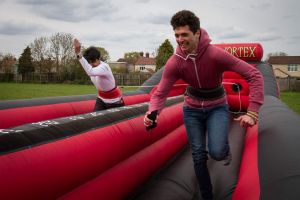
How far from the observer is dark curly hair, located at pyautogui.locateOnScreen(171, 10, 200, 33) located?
2.30 metres

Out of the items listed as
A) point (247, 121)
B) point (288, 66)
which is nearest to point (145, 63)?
point (288, 66)

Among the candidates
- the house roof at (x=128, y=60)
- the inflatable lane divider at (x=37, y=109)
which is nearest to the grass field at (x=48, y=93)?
the inflatable lane divider at (x=37, y=109)

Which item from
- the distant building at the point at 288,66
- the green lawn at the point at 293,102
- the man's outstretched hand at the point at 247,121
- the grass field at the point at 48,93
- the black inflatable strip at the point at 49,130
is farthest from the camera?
the distant building at the point at 288,66

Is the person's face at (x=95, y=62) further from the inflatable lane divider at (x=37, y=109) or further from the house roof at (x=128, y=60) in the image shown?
the house roof at (x=128, y=60)

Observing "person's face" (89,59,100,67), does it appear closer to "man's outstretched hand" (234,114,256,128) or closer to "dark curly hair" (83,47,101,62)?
"dark curly hair" (83,47,101,62)

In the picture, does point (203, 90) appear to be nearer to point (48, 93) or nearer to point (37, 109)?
point (37, 109)

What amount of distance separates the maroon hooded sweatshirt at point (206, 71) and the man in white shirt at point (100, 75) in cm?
159

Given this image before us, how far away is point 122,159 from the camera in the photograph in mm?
2553

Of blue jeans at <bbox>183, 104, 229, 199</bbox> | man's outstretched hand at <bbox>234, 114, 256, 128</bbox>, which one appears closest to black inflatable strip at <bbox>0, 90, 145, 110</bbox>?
blue jeans at <bbox>183, 104, 229, 199</bbox>

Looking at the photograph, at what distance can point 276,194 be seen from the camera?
1.45 metres

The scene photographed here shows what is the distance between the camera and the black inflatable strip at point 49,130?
5.24 ft

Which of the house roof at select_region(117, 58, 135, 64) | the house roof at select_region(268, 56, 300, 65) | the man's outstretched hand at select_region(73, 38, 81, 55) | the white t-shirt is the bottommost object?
the white t-shirt

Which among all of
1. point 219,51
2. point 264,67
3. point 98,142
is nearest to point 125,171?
point 98,142

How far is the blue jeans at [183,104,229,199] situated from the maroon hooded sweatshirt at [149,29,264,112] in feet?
0.23
